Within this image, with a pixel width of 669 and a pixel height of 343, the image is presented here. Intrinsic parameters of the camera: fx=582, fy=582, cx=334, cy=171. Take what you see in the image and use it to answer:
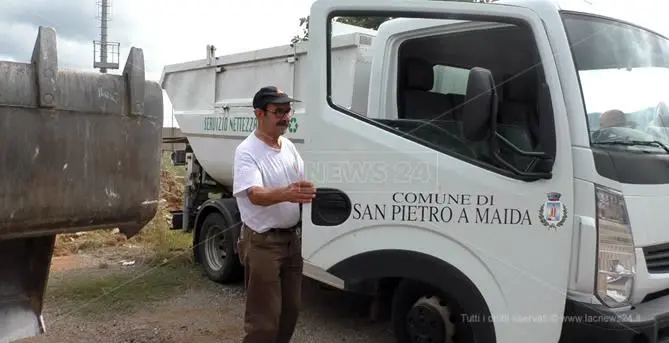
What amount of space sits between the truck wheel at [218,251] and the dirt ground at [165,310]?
13 centimetres

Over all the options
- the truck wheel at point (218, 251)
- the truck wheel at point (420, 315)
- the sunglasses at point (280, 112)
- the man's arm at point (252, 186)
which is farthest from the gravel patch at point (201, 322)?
the sunglasses at point (280, 112)

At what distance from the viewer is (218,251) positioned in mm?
5914

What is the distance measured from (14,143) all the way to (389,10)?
1.98 meters

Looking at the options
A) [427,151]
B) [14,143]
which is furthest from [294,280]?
[14,143]

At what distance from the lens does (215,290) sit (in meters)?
5.64

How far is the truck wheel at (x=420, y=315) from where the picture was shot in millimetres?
3092

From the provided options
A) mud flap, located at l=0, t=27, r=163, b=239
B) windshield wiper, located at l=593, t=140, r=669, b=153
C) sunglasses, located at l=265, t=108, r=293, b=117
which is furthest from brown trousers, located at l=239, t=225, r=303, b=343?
windshield wiper, located at l=593, t=140, r=669, b=153

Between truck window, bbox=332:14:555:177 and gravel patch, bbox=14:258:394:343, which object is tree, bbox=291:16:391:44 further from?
gravel patch, bbox=14:258:394:343

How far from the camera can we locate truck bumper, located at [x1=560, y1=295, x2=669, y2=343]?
258cm

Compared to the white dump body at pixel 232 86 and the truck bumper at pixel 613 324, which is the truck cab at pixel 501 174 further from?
the white dump body at pixel 232 86

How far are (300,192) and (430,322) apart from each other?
39.2 inches

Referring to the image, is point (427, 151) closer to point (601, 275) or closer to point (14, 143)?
point (601, 275)

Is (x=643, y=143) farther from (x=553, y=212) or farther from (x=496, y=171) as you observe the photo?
(x=496, y=171)

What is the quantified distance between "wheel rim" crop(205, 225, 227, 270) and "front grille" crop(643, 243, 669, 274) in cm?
391
